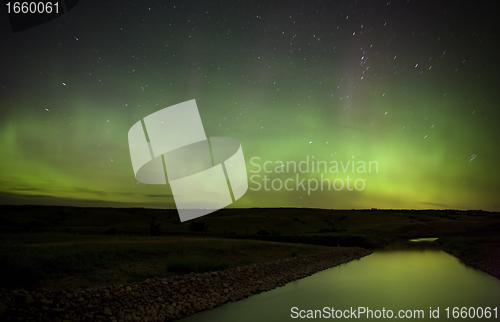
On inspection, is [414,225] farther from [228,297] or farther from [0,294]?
[0,294]

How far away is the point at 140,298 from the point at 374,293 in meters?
10.8

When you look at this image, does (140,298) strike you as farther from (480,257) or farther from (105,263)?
(480,257)

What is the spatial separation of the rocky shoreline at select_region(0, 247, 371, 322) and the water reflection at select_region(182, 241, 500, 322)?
63cm

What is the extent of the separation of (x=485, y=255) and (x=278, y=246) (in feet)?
52.4

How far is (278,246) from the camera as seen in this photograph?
2502 cm

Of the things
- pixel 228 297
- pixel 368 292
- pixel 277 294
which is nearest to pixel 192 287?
pixel 228 297

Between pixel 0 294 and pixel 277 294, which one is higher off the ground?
pixel 0 294

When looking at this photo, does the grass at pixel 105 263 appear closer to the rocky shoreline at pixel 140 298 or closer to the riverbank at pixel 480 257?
the rocky shoreline at pixel 140 298

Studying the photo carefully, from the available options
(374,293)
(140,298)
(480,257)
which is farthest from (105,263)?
(480,257)

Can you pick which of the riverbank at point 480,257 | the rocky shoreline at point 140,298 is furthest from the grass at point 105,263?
the riverbank at point 480,257

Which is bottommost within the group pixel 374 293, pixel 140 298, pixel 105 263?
pixel 374 293

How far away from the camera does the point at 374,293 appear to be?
47.4 ft

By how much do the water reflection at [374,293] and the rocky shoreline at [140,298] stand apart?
2.06 ft

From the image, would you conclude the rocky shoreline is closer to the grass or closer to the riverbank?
the grass
